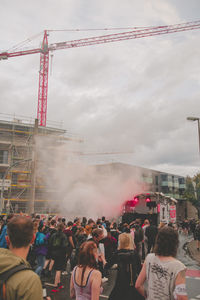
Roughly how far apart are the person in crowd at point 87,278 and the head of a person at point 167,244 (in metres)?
0.74

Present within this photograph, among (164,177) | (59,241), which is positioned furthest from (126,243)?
(164,177)

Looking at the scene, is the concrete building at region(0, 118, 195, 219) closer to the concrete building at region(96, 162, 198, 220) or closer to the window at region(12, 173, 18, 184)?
the window at region(12, 173, 18, 184)

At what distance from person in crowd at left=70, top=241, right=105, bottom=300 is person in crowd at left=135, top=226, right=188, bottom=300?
46cm

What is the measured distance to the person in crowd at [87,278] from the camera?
9.05ft

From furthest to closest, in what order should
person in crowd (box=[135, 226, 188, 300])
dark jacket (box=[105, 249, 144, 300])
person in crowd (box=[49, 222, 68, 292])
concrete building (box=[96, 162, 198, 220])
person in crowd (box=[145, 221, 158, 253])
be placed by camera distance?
concrete building (box=[96, 162, 198, 220])
person in crowd (box=[145, 221, 158, 253])
person in crowd (box=[49, 222, 68, 292])
dark jacket (box=[105, 249, 144, 300])
person in crowd (box=[135, 226, 188, 300])

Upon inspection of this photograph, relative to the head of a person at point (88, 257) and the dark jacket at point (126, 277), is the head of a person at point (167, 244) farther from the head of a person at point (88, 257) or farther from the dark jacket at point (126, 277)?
the dark jacket at point (126, 277)

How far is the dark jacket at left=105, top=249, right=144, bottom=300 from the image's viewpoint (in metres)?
3.24

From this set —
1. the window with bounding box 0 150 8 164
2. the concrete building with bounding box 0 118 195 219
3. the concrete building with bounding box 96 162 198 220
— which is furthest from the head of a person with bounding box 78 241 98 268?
the concrete building with bounding box 96 162 198 220

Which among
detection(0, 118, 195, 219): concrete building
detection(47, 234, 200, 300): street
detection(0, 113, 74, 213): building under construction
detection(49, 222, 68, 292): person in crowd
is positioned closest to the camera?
detection(47, 234, 200, 300): street

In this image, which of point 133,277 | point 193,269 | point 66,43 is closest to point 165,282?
point 133,277

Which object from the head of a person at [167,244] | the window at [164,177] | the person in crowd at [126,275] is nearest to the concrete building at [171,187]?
the window at [164,177]

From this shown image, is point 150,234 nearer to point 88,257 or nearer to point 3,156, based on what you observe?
point 88,257

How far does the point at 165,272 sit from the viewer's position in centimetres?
→ 253

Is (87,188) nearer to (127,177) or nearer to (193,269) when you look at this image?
(127,177)
